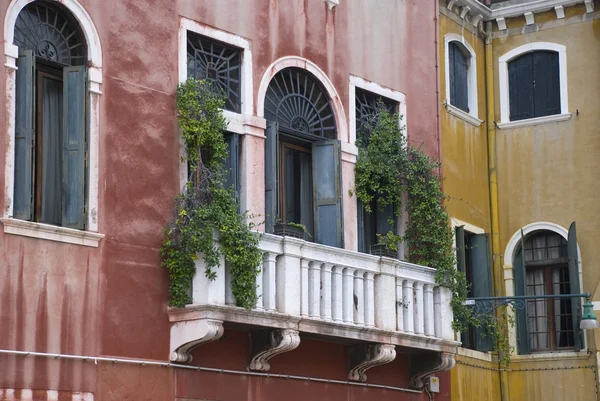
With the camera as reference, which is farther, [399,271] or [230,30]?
[399,271]

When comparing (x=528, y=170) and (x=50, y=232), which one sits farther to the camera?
(x=528, y=170)

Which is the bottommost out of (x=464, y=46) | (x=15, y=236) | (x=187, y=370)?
(x=187, y=370)

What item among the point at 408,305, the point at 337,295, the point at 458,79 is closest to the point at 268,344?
the point at 337,295

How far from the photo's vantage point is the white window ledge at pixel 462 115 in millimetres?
22828

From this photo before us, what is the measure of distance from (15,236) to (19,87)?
5.26 feet

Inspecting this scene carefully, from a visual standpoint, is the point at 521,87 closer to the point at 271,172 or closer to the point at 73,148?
the point at 271,172

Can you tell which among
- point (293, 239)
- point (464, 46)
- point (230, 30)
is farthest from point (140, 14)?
point (464, 46)

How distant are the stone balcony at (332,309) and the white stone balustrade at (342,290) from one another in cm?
1

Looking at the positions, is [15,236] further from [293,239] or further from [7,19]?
[293,239]

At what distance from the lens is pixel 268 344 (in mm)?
16688

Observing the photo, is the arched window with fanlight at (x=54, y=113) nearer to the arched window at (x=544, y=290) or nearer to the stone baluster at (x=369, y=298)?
the stone baluster at (x=369, y=298)

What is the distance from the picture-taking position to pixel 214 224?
15.9m

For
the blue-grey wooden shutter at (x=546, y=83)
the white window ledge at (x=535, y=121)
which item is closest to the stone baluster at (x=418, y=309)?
the white window ledge at (x=535, y=121)

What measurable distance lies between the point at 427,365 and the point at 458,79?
6021mm
